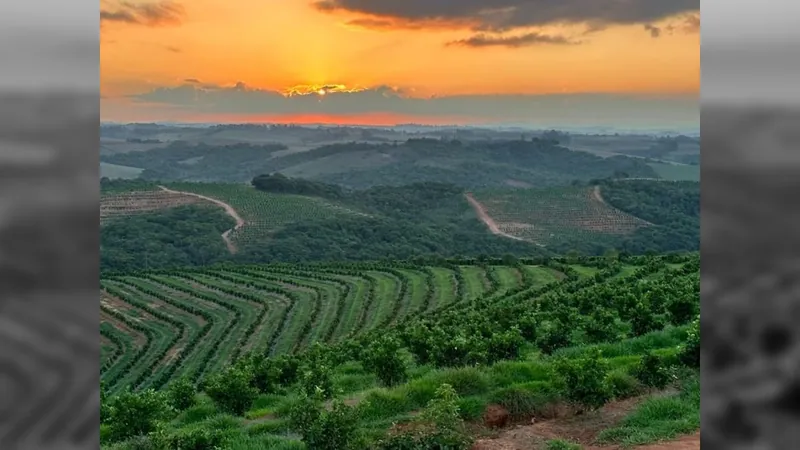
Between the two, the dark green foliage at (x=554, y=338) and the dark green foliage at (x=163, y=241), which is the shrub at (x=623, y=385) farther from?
the dark green foliage at (x=163, y=241)

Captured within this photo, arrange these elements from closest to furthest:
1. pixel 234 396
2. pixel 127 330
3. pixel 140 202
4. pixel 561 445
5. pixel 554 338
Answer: pixel 561 445
pixel 234 396
pixel 554 338
pixel 127 330
pixel 140 202

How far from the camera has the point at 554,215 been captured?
5338 centimetres

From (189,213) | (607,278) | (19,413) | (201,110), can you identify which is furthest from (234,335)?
(201,110)

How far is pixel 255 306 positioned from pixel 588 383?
31089 millimetres

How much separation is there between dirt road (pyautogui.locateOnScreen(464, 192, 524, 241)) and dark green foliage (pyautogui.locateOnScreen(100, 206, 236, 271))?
19042 millimetres

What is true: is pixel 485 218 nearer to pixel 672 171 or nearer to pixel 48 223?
pixel 672 171

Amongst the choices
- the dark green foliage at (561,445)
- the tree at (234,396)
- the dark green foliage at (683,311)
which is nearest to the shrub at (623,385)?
the dark green foliage at (561,445)

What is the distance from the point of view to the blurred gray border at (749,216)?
2.00m

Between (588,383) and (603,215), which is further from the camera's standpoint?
(603,215)

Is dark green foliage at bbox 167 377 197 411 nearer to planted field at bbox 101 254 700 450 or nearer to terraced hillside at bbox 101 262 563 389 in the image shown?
planted field at bbox 101 254 700 450

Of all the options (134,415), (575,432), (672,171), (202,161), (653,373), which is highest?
(202,161)

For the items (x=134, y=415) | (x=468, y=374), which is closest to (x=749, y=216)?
(x=468, y=374)

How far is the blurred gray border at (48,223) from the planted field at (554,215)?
4724 cm

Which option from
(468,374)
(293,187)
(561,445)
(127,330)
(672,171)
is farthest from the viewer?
(293,187)
